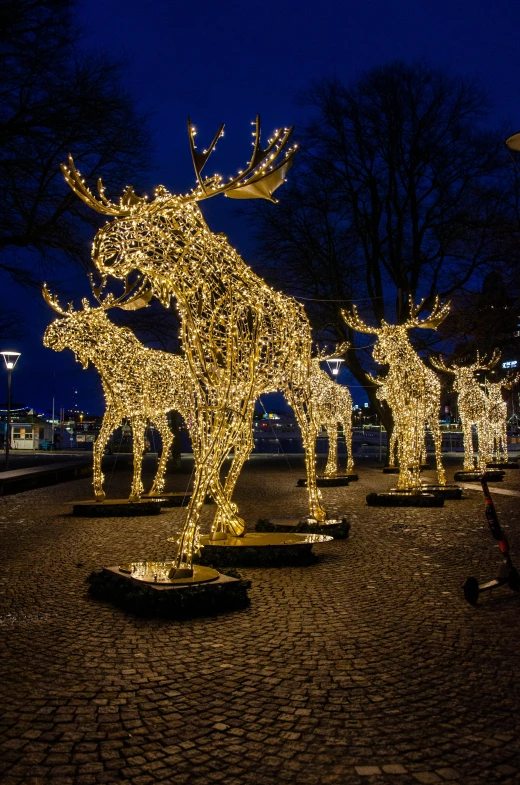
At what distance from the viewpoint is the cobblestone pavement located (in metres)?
3.00

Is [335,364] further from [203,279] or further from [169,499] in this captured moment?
[203,279]

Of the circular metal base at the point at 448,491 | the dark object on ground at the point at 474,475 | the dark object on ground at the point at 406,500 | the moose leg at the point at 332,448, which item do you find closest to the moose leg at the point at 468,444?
the dark object on ground at the point at 474,475

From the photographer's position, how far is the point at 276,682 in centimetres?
391

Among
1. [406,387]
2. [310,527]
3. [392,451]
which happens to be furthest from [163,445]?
[392,451]

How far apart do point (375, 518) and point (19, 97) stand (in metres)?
12.0

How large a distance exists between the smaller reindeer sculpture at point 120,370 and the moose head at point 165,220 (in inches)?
180

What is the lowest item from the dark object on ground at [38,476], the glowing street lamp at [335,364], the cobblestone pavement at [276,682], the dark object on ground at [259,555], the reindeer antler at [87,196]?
the cobblestone pavement at [276,682]

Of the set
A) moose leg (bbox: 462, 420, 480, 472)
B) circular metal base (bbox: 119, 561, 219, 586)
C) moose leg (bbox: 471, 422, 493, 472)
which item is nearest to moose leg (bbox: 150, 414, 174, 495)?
circular metal base (bbox: 119, 561, 219, 586)

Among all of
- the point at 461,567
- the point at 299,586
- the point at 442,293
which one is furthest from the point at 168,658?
the point at 442,293

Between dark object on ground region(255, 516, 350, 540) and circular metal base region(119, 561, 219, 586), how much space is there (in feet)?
8.48

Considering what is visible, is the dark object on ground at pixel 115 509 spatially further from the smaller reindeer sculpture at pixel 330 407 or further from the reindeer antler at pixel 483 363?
the reindeer antler at pixel 483 363

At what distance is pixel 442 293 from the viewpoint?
2456cm

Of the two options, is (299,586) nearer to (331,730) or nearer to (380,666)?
(380,666)

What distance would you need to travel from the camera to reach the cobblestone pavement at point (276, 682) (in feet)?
9.83
